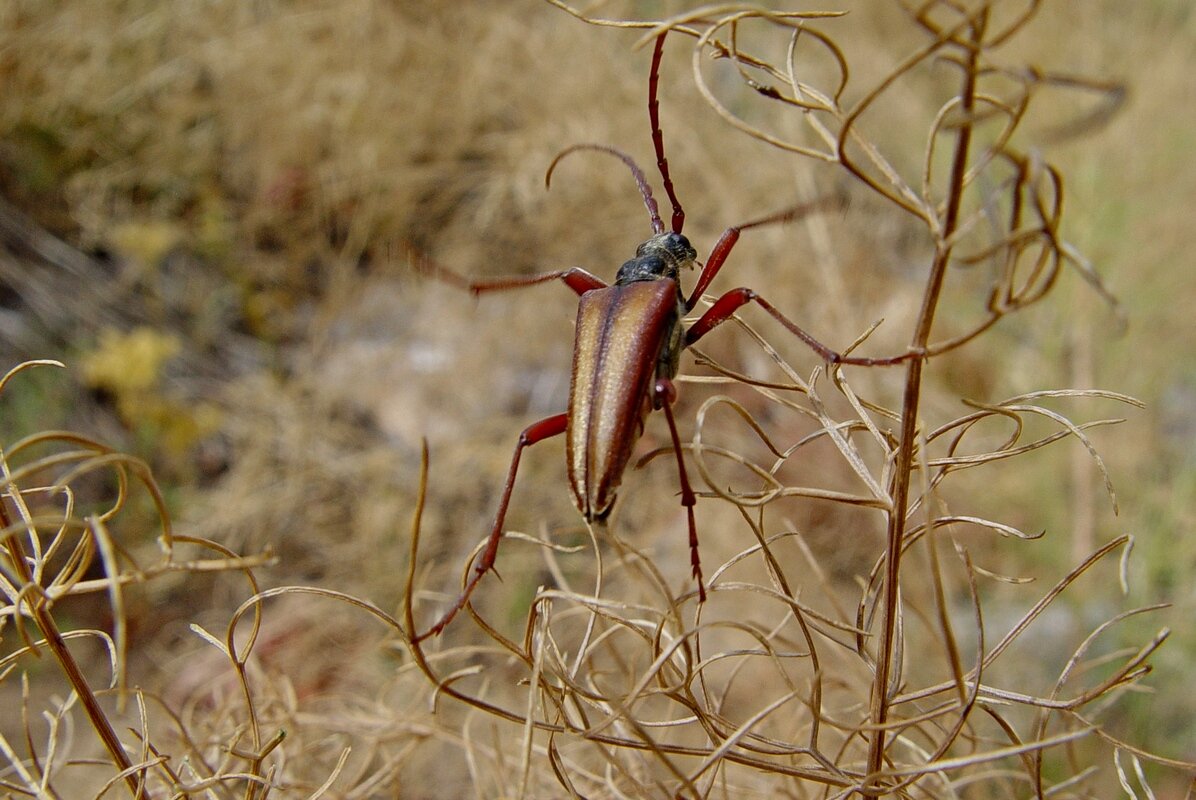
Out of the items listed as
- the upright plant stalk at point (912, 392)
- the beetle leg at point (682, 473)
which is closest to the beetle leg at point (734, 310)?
the beetle leg at point (682, 473)

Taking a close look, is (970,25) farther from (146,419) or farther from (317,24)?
(317,24)

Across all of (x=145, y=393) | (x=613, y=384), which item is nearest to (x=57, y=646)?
(x=613, y=384)

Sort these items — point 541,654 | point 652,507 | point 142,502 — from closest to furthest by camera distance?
1. point 541,654
2. point 142,502
3. point 652,507

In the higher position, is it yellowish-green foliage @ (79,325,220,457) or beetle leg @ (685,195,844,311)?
beetle leg @ (685,195,844,311)

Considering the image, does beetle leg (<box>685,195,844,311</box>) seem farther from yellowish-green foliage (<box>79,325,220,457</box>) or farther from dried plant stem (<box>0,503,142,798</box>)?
yellowish-green foliage (<box>79,325,220,457</box>)

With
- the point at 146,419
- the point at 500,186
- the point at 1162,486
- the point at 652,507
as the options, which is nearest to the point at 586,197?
the point at 500,186

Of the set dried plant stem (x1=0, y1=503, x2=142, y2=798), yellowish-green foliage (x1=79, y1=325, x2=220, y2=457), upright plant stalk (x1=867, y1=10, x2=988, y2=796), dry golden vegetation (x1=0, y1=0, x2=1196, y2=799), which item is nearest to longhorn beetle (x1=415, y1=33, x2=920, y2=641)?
upright plant stalk (x1=867, y1=10, x2=988, y2=796)
